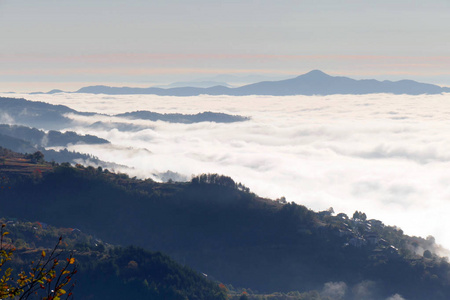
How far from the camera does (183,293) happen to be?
13675 centimetres

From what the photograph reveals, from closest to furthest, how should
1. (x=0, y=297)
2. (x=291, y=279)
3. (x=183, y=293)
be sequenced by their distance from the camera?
(x=0, y=297) → (x=183, y=293) → (x=291, y=279)

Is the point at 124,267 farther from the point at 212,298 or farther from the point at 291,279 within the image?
the point at 291,279

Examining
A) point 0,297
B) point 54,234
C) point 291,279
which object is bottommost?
point 291,279

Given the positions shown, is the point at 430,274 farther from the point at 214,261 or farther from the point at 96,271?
the point at 96,271

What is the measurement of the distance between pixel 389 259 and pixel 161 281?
7588 cm

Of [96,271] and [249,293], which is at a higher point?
[96,271]

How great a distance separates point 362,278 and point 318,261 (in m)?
15.4

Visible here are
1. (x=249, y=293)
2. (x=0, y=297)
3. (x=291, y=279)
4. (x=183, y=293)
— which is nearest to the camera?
(x=0, y=297)

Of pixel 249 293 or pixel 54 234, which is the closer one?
pixel 249 293

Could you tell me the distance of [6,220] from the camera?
186 metres

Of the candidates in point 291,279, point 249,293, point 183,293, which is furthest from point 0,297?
point 291,279

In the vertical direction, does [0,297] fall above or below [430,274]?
above

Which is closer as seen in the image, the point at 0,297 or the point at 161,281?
the point at 0,297

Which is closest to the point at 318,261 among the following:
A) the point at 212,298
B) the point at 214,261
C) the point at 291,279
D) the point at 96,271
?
the point at 291,279
